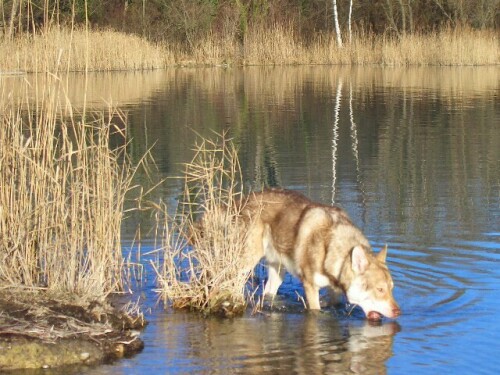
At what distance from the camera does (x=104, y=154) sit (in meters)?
8.73

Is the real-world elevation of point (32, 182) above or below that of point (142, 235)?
above

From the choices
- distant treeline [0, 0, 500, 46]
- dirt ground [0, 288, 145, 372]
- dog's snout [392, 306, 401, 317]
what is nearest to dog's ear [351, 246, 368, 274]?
dog's snout [392, 306, 401, 317]

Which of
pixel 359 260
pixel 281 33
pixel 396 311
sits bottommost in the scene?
pixel 396 311

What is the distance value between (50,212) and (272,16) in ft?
136

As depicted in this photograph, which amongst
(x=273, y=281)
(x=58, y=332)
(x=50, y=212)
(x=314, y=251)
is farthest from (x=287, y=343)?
(x=50, y=212)

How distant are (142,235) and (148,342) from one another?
157 inches

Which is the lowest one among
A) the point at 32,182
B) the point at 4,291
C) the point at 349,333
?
the point at 349,333

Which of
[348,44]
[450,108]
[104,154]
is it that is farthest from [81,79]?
[104,154]

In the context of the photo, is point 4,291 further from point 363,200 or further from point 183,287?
point 363,200

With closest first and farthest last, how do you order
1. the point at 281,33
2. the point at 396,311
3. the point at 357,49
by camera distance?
the point at 396,311 < the point at 357,49 < the point at 281,33

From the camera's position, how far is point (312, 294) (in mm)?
8930

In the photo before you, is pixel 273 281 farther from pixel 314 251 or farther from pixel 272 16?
pixel 272 16

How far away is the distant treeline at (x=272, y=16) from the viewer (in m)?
47.6

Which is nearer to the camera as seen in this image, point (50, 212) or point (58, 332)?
point (58, 332)
